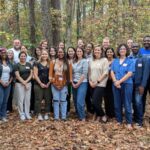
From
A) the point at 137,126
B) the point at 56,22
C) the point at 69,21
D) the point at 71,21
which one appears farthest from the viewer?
the point at 71,21

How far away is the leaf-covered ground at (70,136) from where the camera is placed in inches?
273

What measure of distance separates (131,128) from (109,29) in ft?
34.8

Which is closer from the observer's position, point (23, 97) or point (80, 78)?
point (80, 78)

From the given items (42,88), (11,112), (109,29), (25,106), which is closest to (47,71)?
(42,88)

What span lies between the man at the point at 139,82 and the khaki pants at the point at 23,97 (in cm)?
294

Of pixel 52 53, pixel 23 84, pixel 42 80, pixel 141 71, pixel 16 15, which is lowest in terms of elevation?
pixel 23 84

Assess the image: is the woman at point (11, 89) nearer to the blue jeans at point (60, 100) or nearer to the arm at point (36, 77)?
the arm at point (36, 77)

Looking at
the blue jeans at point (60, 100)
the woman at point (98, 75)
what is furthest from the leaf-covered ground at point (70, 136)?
the woman at point (98, 75)

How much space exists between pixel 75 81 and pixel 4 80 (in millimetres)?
1937

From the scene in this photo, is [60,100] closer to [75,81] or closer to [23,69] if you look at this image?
[75,81]

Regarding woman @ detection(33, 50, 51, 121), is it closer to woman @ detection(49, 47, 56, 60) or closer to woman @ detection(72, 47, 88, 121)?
woman @ detection(49, 47, 56, 60)

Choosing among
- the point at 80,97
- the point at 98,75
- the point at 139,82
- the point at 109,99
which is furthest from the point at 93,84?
the point at 139,82

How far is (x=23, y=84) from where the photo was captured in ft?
29.2

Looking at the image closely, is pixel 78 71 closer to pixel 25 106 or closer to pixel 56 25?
pixel 25 106
